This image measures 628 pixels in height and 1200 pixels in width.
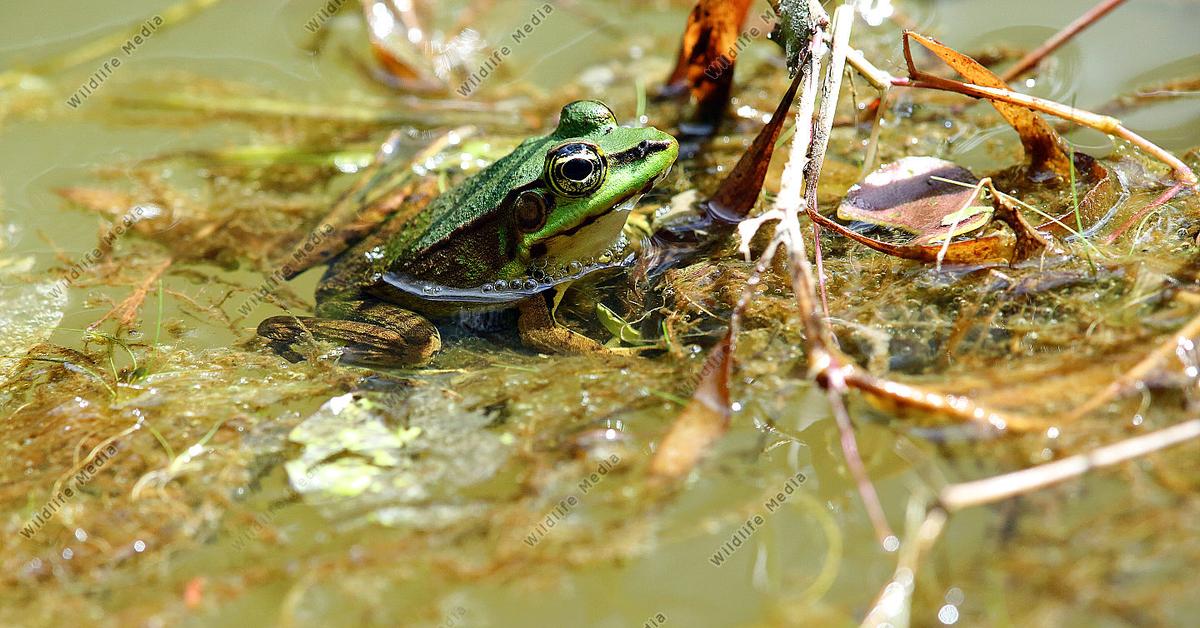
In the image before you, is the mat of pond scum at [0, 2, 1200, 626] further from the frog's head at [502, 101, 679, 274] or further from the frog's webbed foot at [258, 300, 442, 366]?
A: the frog's head at [502, 101, 679, 274]

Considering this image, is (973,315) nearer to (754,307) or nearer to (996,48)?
(754,307)

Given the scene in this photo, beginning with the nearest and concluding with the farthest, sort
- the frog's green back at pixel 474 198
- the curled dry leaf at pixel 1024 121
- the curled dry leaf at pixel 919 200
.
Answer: the curled dry leaf at pixel 919 200, the curled dry leaf at pixel 1024 121, the frog's green back at pixel 474 198

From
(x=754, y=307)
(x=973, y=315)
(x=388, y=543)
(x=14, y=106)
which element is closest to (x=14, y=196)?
(x=14, y=106)

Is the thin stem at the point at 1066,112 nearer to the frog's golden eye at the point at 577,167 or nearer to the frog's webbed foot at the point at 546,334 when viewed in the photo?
the frog's golden eye at the point at 577,167

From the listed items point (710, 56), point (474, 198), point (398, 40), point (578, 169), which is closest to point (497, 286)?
point (474, 198)

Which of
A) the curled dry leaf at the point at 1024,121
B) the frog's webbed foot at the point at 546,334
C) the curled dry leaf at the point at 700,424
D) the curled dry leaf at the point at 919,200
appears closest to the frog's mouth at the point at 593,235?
the frog's webbed foot at the point at 546,334

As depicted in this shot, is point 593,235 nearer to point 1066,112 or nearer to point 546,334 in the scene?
point 546,334
